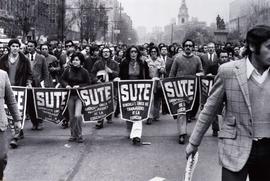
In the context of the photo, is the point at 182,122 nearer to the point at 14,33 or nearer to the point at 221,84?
the point at 221,84

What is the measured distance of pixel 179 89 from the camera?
9.45 metres

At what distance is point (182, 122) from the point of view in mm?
8906

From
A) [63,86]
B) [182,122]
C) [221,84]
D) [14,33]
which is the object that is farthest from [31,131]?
[14,33]

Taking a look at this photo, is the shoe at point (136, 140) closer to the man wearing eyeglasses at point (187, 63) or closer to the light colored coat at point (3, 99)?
the man wearing eyeglasses at point (187, 63)

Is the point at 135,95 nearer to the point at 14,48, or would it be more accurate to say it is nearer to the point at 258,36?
the point at 14,48

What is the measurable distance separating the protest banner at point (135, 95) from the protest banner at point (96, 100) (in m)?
0.26

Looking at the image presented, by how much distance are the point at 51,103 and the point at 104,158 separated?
2119mm

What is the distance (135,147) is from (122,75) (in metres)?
1.91

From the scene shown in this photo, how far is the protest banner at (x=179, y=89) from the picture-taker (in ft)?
30.8

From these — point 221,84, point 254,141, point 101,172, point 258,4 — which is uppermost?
point 258,4

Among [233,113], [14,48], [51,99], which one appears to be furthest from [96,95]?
[233,113]

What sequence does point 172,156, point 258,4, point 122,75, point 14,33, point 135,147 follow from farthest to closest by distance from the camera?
point 258,4 → point 14,33 → point 122,75 → point 135,147 → point 172,156

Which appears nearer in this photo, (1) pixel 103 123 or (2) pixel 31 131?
(2) pixel 31 131

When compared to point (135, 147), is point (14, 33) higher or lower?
higher
